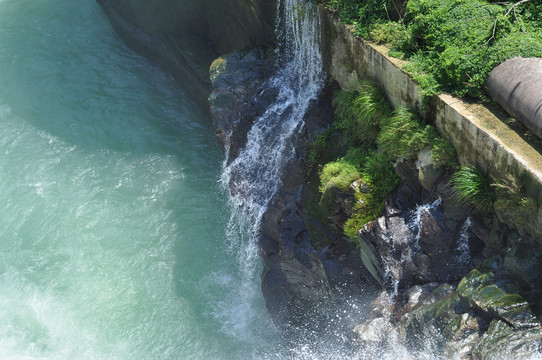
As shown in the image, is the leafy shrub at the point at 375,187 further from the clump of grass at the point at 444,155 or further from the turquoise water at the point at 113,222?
the turquoise water at the point at 113,222

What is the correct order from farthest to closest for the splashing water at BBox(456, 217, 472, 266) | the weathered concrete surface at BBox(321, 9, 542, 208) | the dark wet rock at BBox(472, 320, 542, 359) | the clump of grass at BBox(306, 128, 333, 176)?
1. the clump of grass at BBox(306, 128, 333, 176)
2. the splashing water at BBox(456, 217, 472, 266)
3. the weathered concrete surface at BBox(321, 9, 542, 208)
4. the dark wet rock at BBox(472, 320, 542, 359)

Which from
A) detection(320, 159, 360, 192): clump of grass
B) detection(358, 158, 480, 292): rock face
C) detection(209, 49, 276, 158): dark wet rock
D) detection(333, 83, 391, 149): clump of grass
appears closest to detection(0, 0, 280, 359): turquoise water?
detection(209, 49, 276, 158): dark wet rock

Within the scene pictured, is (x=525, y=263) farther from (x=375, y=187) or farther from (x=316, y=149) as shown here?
(x=316, y=149)

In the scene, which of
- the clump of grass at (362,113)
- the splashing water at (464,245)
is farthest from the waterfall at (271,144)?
the splashing water at (464,245)

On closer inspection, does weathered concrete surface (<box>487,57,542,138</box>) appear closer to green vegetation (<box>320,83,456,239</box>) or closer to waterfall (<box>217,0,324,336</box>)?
green vegetation (<box>320,83,456,239</box>)

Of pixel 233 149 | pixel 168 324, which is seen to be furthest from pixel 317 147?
pixel 168 324

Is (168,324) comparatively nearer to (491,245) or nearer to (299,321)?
(299,321)
